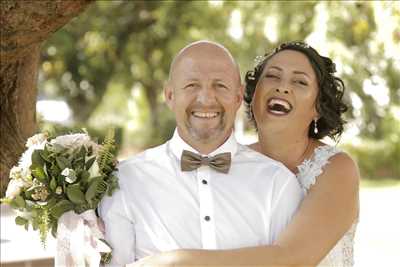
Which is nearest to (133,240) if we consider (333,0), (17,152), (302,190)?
(302,190)

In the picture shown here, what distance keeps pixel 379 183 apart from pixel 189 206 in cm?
1389

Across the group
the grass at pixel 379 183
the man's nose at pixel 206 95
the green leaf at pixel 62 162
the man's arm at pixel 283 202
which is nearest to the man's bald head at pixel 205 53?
the man's nose at pixel 206 95

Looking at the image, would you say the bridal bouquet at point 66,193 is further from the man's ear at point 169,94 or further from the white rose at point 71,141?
the man's ear at point 169,94

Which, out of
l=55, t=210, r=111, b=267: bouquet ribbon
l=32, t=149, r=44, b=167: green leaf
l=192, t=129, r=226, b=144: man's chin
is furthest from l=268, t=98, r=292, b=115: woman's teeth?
l=32, t=149, r=44, b=167: green leaf

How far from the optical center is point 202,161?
2.90 meters

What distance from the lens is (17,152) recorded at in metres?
4.30

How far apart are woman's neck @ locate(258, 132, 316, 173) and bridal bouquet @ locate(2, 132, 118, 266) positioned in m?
0.99

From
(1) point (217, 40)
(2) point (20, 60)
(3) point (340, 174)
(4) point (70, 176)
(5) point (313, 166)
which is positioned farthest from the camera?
(1) point (217, 40)

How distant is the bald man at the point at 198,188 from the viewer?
114 inches

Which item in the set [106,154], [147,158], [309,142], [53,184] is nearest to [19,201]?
[53,184]

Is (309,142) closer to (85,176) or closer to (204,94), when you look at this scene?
(204,94)

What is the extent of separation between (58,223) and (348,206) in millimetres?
1330

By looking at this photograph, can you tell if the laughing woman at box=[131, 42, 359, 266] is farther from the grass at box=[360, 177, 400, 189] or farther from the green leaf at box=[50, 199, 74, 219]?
the grass at box=[360, 177, 400, 189]

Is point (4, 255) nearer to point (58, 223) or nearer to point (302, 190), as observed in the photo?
point (58, 223)
